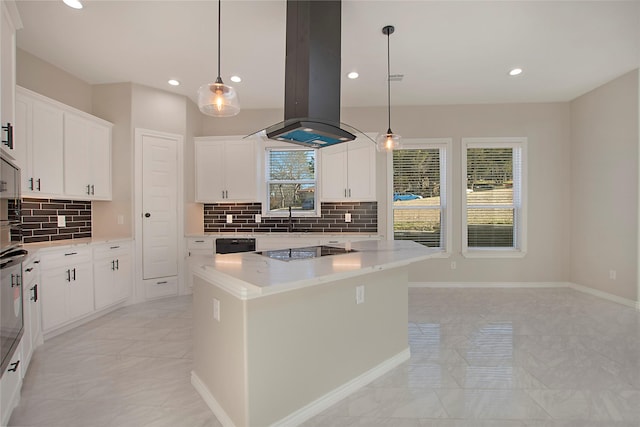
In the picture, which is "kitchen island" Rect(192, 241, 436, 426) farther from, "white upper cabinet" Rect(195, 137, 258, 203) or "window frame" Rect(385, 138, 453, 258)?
"white upper cabinet" Rect(195, 137, 258, 203)

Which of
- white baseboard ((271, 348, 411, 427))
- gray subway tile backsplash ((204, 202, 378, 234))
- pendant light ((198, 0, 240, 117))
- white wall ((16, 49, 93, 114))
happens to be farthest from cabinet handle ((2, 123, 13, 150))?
gray subway tile backsplash ((204, 202, 378, 234))

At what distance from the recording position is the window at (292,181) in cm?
500

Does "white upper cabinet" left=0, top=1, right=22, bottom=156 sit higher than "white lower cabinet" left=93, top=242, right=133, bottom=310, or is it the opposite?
"white upper cabinet" left=0, top=1, right=22, bottom=156

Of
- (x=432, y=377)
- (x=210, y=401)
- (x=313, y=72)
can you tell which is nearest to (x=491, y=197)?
(x=432, y=377)

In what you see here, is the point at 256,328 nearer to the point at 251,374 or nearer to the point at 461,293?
the point at 251,374

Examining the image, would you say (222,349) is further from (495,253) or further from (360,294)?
(495,253)

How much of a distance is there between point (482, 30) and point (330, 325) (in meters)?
3.09

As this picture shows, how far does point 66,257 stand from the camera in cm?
306

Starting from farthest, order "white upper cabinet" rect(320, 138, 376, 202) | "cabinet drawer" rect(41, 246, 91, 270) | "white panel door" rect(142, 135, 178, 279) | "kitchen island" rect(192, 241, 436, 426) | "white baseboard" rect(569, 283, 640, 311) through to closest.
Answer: "white upper cabinet" rect(320, 138, 376, 202) → "white panel door" rect(142, 135, 178, 279) → "white baseboard" rect(569, 283, 640, 311) → "cabinet drawer" rect(41, 246, 91, 270) → "kitchen island" rect(192, 241, 436, 426)

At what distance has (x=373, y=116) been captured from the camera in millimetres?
5023

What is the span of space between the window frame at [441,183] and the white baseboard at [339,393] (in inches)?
108

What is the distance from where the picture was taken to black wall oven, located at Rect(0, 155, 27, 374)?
64.9 inches

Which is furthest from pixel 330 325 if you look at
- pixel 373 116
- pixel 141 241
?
pixel 373 116

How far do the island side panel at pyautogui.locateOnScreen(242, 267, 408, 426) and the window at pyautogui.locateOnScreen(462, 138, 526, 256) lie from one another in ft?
10.5
